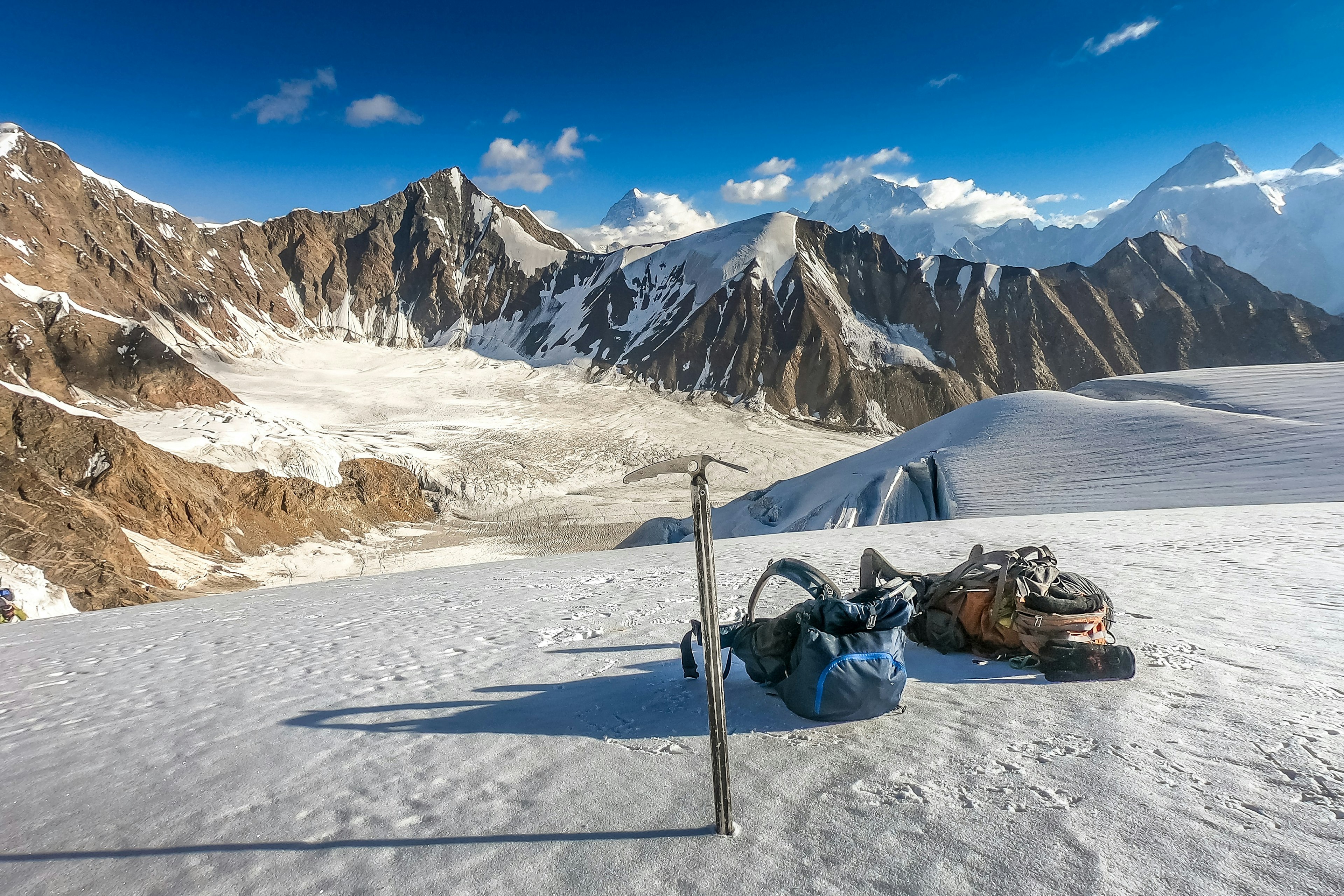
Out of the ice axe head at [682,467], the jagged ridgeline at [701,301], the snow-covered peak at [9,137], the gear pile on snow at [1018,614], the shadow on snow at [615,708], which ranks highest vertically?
the snow-covered peak at [9,137]

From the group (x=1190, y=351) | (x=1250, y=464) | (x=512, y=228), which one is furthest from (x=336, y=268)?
(x=1190, y=351)

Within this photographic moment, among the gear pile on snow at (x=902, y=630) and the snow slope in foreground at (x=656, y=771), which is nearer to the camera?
the snow slope in foreground at (x=656, y=771)

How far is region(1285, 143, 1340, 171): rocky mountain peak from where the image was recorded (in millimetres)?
189000

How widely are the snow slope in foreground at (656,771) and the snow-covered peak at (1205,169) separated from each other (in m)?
228

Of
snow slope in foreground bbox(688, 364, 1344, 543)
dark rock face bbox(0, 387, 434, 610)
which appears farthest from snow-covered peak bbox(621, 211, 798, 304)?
snow slope in foreground bbox(688, 364, 1344, 543)

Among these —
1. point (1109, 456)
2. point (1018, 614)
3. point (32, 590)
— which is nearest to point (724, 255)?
point (1109, 456)

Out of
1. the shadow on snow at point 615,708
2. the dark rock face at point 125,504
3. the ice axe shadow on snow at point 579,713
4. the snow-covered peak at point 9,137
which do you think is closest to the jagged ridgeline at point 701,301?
the snow-covered peak at point 9,137

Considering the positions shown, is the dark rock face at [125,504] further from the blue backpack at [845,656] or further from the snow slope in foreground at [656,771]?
the blue backpack at [845,656]

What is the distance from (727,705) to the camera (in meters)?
3.86

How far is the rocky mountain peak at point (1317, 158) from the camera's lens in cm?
18900

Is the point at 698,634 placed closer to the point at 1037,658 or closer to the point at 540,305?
the point at 1037,658

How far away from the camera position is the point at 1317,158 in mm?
192625

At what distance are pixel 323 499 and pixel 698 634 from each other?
3456 centimetres

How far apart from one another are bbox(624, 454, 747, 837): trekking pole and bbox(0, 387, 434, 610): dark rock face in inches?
817
